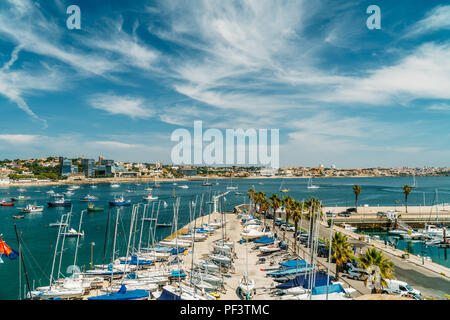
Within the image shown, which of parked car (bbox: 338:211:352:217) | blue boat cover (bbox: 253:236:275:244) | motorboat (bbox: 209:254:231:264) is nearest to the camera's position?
motorboat (bbox: 209:254:231:264)

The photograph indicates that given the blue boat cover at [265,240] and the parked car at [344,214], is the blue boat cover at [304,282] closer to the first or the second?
the blue boat cover at [265,240]

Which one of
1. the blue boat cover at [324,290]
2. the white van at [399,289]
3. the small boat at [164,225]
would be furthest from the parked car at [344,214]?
the blue boat cover at [324,290]

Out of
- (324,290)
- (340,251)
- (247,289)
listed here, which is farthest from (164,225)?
(324,290)

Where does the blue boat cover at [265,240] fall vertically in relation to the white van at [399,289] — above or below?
below

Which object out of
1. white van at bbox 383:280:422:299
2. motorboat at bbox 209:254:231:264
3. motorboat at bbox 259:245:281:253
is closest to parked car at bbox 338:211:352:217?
motorboat at bbox 259:245:281:253

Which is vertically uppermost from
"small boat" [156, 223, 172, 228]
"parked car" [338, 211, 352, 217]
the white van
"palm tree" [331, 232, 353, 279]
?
"palm tree" [331, 232, 353, 279]

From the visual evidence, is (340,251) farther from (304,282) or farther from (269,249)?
(269,249)

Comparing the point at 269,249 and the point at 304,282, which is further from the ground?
the point at 304,282

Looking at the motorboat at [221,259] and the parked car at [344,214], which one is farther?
the parked car at [344,214]

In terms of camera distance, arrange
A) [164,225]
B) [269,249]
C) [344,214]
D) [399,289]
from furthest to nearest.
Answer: [344,214], [164,225], [269,249], [399,289]

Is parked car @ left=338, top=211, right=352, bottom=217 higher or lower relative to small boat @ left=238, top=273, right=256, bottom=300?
lower

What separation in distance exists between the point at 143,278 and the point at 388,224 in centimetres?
4537

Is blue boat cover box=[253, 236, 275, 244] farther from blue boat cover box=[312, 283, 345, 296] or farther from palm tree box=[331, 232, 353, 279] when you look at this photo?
blue boat cover box=[312, 283, 345, 296]
